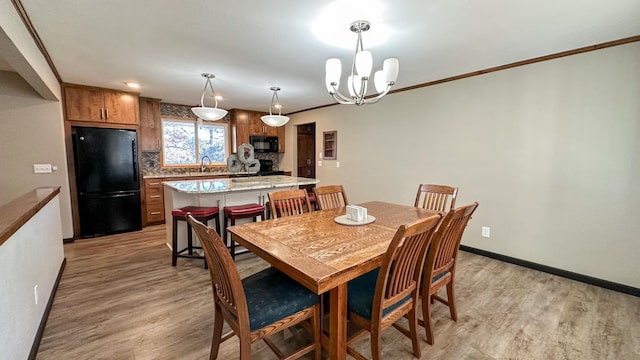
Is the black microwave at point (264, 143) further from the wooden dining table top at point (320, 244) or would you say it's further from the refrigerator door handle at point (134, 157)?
the wooden dining table top at point (320, 244)

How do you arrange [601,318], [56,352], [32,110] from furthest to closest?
[32,110] → [601,318] → [56,352]

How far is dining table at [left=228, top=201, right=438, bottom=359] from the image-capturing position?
1288mm

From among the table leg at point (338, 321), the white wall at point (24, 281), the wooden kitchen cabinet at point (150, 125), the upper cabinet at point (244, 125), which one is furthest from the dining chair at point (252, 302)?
the upper cabinet at point (244, 125)

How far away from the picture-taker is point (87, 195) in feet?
12.9

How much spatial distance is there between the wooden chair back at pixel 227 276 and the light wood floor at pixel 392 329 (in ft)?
1.90

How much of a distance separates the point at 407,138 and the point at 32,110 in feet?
16.6

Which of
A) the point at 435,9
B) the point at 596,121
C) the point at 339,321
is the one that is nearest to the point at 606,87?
the point at 596,121

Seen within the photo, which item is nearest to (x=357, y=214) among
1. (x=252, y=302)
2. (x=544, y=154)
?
(x=252, y=302)

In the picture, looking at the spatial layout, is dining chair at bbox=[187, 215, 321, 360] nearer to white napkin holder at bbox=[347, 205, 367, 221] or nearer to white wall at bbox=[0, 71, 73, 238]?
white napkin holder at bbox=[347, 205, 367, 221]

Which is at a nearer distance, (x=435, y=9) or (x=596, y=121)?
(x=435, y=9)

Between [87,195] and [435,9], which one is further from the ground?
[435,9]

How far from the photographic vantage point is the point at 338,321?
1388 mm

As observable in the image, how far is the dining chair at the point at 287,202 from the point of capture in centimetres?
238

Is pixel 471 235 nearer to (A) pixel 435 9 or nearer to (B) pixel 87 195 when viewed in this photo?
(A) pixel 435 9
